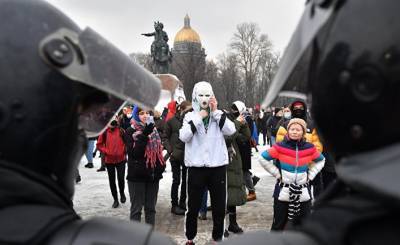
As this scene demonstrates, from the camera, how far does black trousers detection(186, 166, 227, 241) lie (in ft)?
15.7

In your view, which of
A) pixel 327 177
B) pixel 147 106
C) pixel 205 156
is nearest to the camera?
pixel 147 106

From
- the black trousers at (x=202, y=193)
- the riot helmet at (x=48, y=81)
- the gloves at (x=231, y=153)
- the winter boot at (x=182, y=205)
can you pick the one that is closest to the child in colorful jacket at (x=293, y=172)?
the black trousers at (x=202, y=193)

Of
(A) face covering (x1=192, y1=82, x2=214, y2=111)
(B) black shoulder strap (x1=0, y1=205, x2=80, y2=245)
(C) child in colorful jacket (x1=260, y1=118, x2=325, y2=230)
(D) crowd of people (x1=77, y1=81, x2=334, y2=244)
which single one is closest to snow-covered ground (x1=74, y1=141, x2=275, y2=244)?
(D) crowd of people (x1=77, y1=81, x2=334, y2=244)

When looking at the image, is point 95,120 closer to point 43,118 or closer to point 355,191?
point 43,118

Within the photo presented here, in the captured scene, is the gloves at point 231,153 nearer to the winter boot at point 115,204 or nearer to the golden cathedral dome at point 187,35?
the winter boot at point 115,204

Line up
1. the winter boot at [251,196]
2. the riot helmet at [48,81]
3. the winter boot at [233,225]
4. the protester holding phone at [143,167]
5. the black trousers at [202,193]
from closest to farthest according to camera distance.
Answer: the riot helmet at [48,81]
the black trousers at [202,193]
the protester holding phone at [143,167]
the winter boot at [233,225]
the winter boot at [251,196]

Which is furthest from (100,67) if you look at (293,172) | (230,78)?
(230,78)

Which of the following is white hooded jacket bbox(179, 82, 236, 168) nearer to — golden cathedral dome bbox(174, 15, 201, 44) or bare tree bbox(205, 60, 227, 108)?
bare tree bbox(205, 60, 227, 108)

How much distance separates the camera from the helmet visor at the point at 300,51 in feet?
3.64

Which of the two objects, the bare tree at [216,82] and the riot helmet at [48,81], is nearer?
the riot helmet at [48,81]

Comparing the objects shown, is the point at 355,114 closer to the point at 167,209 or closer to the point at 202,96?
the point at 202,96

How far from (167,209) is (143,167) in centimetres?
167

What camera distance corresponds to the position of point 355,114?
1.08 meters

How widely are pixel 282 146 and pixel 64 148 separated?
3.52m
